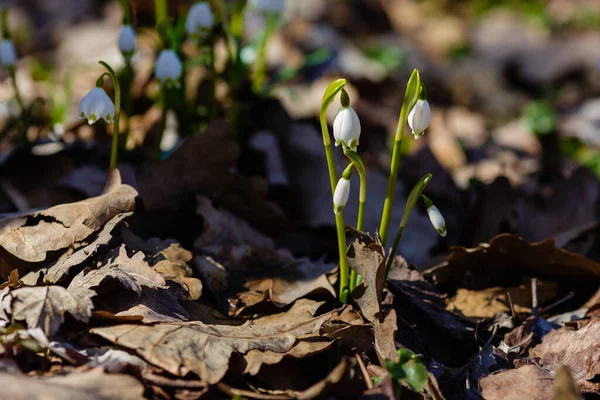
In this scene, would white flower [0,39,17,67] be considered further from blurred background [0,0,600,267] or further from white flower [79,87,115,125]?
white flower [79,87,115,125]

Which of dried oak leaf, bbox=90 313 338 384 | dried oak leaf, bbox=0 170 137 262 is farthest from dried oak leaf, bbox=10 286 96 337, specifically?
dried oak leaf, bbox=0 170 137 262

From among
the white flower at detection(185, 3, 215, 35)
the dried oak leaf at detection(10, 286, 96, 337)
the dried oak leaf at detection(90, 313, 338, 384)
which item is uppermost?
the white flower at detection(185, 3, 215, 35)

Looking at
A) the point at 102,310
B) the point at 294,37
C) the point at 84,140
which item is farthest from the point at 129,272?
the point at 294,37

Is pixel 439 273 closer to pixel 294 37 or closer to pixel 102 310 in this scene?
Answer: pixel 102 310

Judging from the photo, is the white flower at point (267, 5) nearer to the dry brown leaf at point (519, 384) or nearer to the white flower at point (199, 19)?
the white flower at point (199, 19)

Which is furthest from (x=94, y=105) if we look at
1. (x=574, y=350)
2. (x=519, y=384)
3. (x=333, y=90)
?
(x=574, y=350)

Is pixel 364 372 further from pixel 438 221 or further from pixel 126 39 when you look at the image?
pixel 126 39
